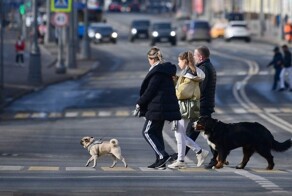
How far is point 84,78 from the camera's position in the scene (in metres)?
53.8

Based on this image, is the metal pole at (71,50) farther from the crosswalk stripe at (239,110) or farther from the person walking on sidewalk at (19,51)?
the crosswalk stripe at (239,110)

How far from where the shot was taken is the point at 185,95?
17.7 metres

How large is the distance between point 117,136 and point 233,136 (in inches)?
376

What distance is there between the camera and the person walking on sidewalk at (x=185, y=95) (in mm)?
17578

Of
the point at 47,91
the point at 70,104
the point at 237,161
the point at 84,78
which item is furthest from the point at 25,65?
the point at 237,161

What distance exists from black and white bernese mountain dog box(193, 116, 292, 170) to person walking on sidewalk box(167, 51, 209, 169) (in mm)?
226

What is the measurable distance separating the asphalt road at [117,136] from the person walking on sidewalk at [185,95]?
44cm

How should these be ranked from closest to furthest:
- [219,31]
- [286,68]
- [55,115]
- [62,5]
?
[55,115] → [286,68] → [62,5] → [219,31]

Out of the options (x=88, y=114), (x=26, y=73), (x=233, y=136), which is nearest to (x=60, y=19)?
(x=26, y=73)

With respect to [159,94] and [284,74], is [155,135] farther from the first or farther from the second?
[284,74]

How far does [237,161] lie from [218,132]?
123 inches

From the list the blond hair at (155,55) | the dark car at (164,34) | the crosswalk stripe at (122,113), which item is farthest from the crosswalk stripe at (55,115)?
the dark car at (164,34)

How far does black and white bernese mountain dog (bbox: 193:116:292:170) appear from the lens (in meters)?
17.4

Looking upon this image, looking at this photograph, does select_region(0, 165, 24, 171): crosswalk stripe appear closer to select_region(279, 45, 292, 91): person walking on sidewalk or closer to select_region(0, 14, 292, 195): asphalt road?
select_region(0, 14, 292, 195): asphalt road
